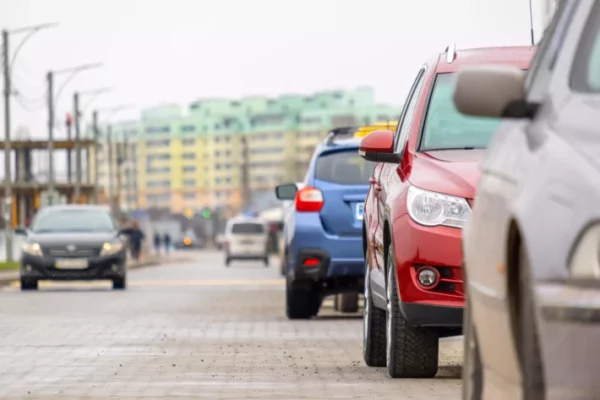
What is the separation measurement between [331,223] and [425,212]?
8.60 meters

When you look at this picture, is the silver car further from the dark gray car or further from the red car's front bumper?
the dark gray car

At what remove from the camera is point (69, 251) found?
32.9 metres

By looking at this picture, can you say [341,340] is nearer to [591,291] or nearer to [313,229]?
[313,229]

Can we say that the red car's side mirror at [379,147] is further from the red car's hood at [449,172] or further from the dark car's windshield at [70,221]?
the dark car's windshield at [70,221]

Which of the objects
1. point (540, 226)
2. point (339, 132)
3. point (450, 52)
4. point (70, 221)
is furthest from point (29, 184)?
point (540, 226)

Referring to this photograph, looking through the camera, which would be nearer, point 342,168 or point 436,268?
point 436,268

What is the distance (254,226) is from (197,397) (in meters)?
79.3

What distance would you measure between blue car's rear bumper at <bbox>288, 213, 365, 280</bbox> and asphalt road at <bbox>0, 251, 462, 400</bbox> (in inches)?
22.0

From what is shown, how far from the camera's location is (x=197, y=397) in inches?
395

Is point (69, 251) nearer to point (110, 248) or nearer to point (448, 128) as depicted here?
point (110, 248)

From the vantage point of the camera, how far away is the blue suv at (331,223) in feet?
63.0

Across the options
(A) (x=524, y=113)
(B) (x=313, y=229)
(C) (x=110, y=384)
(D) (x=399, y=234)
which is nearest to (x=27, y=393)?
(C) (x=110, y=384)

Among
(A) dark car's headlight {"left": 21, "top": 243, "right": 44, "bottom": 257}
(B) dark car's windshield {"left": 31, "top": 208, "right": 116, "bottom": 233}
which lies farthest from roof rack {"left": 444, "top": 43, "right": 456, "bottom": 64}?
(B) dark car's windshield {"left": 31, "top": 208, "right": 116, "bottom": 233}

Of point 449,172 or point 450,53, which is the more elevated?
point 450,53
